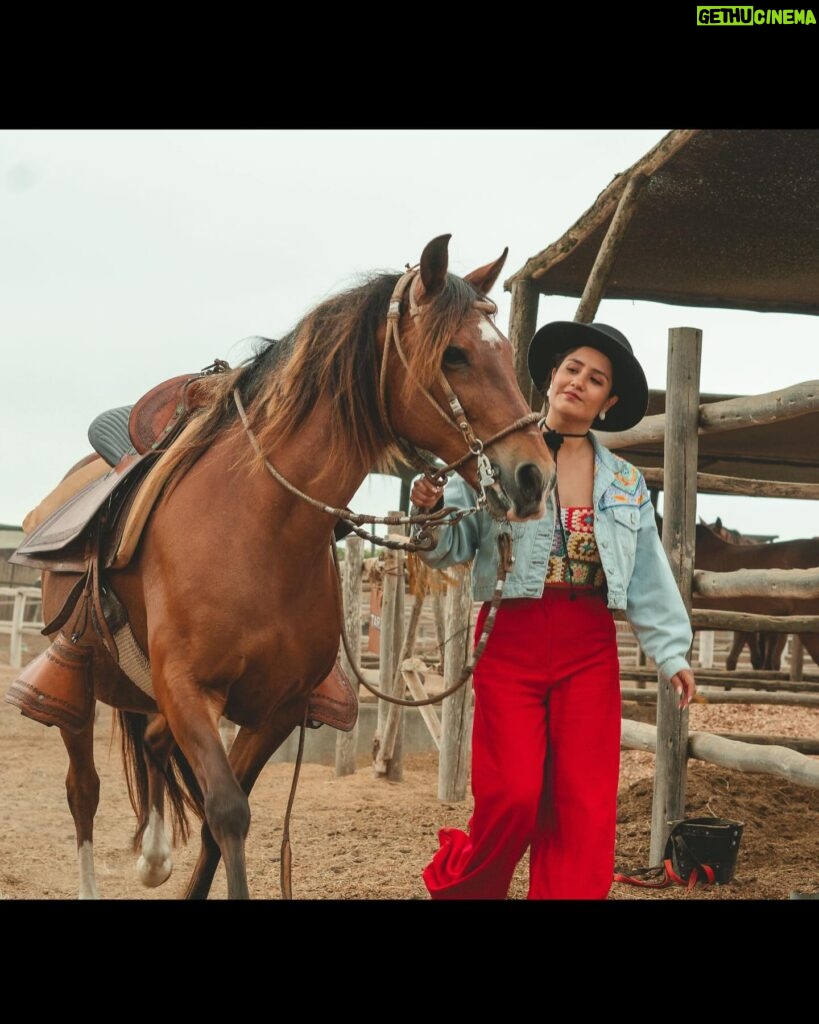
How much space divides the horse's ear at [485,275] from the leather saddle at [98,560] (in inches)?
32.0

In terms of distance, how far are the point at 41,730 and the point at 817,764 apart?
723cm

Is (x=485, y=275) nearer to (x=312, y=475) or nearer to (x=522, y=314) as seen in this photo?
(x=312, y=475)

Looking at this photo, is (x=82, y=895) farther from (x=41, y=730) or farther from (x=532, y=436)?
(x=41, y=730)

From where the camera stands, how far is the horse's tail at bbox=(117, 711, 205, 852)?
4.02 metres

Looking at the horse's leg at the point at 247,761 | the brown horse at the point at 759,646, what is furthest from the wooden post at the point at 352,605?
the brown horse at the point at 759,646

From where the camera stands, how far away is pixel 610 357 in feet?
9.52

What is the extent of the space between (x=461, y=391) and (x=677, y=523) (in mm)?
2204

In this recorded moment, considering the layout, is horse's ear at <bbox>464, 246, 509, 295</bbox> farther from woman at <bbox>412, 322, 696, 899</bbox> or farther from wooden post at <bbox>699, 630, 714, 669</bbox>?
wooden post at <bbox>699, 630, 714, 669</bbox>

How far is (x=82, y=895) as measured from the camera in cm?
379

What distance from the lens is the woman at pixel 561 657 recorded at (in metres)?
2.67

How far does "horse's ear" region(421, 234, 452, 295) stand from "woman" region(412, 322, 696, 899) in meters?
0.46

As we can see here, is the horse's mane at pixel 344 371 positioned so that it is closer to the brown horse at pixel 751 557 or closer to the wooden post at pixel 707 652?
the brown horse at pixel 751 557

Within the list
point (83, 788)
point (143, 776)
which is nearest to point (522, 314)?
point (143, 776)

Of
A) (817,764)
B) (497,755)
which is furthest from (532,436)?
(817,764)
